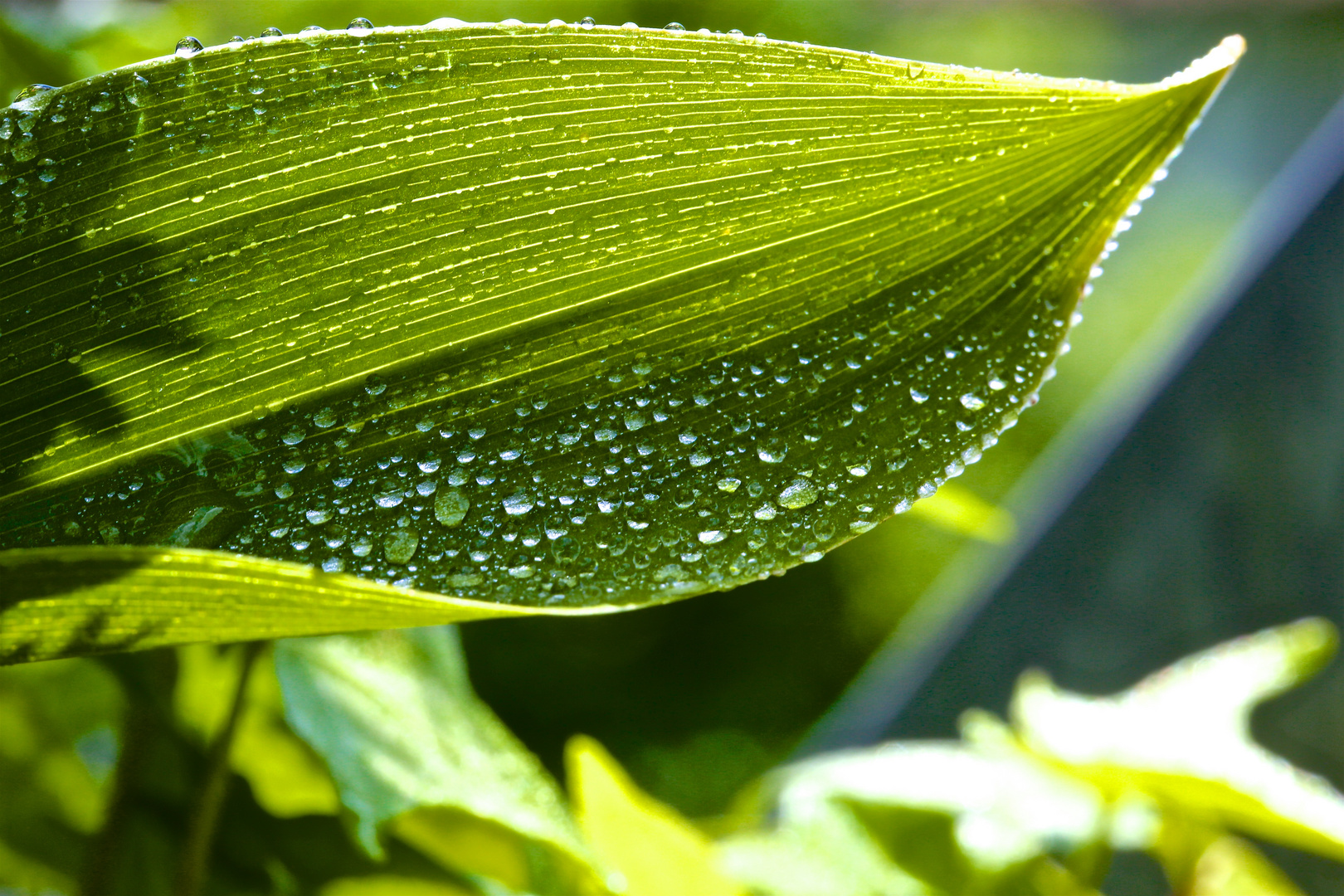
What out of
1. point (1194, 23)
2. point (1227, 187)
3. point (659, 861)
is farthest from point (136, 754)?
point (1194, 23)

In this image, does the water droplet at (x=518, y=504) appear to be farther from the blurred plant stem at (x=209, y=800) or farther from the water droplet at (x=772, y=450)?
the blurred plant stem at (x=209, y=800)

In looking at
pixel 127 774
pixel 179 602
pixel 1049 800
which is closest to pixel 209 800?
pixel 127 774

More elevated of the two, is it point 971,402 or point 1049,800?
point 971,402

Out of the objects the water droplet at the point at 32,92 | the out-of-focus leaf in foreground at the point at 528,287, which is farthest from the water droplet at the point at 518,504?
the water droplet at the point at 32,92

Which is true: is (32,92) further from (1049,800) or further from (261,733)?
(1049,800)

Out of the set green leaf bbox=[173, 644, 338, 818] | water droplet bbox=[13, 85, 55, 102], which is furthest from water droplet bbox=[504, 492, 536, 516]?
green leaf bbox=[173, 644, 338, 818]

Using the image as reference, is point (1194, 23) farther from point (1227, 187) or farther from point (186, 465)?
point (186, 465)
